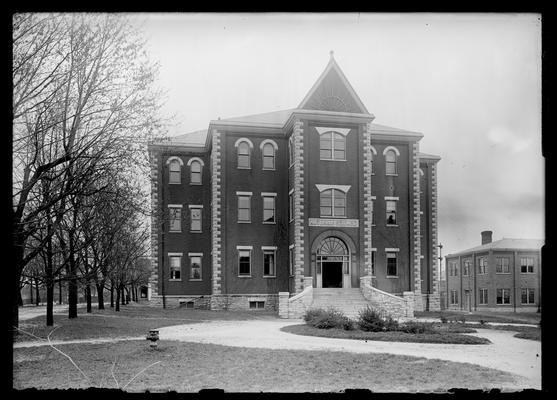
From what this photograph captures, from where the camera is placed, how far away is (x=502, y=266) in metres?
47.6

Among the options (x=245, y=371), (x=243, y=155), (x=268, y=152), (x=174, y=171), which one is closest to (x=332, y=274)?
(x=268, y=152)

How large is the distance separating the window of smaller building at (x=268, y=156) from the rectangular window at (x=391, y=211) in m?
9.06

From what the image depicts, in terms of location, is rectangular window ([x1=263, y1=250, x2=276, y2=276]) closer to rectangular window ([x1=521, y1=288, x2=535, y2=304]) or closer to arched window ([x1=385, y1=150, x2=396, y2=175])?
arched window ([x1=385, y1=150, x2=396, y2=175])

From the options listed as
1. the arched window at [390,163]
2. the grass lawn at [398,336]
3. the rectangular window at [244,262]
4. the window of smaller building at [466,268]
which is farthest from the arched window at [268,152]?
the window of smaller building at [466,268]

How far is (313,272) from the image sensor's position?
33.0 metres

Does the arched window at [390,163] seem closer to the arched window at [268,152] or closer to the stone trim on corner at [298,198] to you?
the stone trim on corner at [298,198]

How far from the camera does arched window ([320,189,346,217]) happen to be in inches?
1340

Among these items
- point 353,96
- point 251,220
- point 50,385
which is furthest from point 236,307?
point 50,385

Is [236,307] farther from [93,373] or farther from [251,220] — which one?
[93,373]

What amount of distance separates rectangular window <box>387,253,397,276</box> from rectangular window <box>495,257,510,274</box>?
51.0ft

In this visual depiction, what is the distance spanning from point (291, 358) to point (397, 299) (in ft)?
57.0

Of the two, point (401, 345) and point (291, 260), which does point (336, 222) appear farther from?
point (401, 345)

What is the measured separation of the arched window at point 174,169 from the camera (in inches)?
1510

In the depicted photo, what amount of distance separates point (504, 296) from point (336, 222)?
23.0 m
